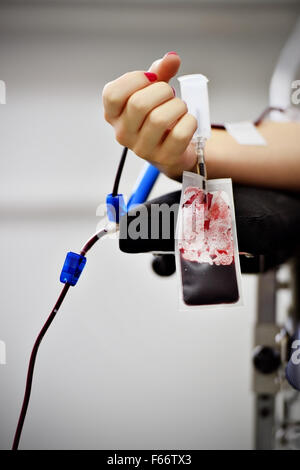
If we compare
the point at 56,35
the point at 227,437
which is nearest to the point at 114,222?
the point at 56,35

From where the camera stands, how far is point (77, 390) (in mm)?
1359

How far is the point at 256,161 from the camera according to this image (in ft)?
1.62

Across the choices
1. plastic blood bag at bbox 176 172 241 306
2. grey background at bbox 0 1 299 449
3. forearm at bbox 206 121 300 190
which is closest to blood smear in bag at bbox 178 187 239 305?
plastic blood bag at bbox 176 172 241 306

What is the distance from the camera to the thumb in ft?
1.16

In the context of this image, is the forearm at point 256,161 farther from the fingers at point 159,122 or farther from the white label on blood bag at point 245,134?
the fingers at point 159,122

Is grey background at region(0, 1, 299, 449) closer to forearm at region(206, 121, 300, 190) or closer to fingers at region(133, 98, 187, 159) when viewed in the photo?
forearm at region(206, 121, 300, 190)

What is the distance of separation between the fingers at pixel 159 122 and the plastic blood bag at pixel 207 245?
4 cm

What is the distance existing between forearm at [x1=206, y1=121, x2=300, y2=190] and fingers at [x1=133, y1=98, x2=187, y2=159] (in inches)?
5.1

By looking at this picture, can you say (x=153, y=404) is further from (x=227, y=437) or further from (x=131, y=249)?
(x=131, y=249)

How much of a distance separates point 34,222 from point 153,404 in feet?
2.51

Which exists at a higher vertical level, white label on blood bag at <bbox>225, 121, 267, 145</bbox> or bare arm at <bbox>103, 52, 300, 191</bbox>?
white label on blood bag at <bbox>225, 121, 267, 145</bbox>

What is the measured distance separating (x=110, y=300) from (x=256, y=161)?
39.8 inches

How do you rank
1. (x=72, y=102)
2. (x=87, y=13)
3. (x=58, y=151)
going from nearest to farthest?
(x=87, y=13) → (x=72, y=102) → (x=58, y=151)

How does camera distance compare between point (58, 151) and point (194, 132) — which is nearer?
point (194, 132)
